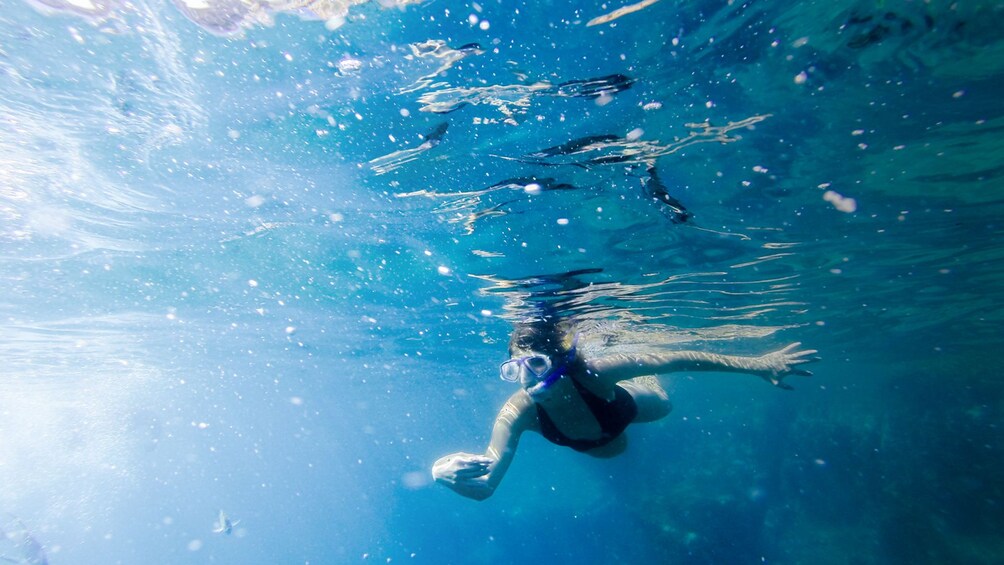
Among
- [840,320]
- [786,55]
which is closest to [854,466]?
[840,320]

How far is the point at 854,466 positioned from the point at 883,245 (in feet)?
61.5

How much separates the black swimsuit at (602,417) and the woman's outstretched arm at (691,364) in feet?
1.06

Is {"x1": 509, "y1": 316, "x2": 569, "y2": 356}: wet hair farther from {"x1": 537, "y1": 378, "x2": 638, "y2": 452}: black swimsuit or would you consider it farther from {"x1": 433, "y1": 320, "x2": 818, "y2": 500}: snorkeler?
{"x1": 537, "y1": 378, "x2": 638, "y2": 452}: black swimsuit

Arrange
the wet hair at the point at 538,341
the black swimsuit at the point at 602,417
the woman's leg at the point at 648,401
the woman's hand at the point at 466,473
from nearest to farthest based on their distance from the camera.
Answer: the woman's hand at the point at 466,473, the wet hair at the point at 538,341, the black swimsuit at the point at 602,417, the woman's leg at the point at 648,401

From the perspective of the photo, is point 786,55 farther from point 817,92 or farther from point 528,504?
point 528,504

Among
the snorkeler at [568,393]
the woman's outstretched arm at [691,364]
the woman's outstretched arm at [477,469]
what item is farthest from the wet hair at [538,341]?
the woman's outstretched arm at [477,469]

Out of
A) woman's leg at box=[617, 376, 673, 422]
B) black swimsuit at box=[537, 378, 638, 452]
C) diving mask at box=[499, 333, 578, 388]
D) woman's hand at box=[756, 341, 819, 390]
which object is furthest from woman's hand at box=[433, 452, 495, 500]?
woman's hand at box=[756, 341, 819, 390]

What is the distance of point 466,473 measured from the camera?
531 cm

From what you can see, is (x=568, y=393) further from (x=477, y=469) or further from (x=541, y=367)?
(x=477, y=469)

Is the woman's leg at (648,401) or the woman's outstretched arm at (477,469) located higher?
the woman's outstretched arm at (477,469)

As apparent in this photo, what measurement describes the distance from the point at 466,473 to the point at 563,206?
6.26m

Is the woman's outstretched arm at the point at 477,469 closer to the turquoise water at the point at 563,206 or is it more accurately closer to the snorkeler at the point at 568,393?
the snorkeler at the point at 568,393

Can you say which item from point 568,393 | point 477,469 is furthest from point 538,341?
point 477,469

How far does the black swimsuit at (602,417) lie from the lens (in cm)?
699
